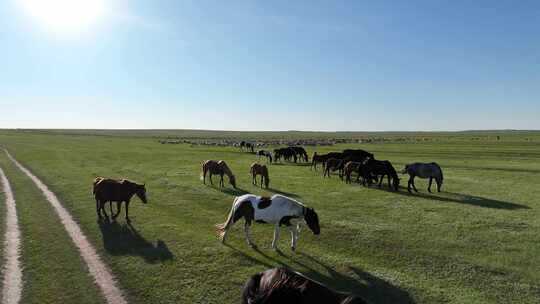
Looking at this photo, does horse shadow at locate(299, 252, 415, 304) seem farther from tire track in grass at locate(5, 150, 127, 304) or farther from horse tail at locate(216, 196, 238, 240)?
tire track in grass at locate(5, 150, 127, 304)

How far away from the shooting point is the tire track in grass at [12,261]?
30.0 feet

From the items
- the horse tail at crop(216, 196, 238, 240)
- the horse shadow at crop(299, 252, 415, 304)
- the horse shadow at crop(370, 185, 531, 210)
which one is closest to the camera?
the horse shadow at crop(299, 252, 415, 304)

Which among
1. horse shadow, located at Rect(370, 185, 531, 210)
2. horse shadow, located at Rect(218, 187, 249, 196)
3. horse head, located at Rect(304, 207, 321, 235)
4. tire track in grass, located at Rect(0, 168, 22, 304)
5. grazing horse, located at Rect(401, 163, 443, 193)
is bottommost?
tire track in grass, located at Rect(0, 168, 22, 304)

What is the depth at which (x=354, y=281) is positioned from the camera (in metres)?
9.93

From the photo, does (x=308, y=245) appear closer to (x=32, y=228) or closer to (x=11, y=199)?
(x=32, y=228)

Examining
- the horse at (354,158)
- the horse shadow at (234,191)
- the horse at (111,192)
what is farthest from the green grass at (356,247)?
the horse at (354,158)

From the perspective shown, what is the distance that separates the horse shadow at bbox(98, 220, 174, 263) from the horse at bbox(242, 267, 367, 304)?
6.25 metres

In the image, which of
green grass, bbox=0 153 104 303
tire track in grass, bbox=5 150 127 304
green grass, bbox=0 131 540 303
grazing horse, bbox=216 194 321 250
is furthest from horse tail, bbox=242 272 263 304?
grazing horse, bbox=216 194 321 250

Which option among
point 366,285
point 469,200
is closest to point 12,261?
point 366,285

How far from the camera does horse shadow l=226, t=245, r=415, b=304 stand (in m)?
9.11

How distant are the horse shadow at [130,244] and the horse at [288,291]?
6254 mm

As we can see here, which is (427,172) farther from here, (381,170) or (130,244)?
(130,244)

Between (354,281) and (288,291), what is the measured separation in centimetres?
469

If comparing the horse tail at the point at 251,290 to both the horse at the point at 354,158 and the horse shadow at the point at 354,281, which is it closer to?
the horse shadow at the point at 354,281
